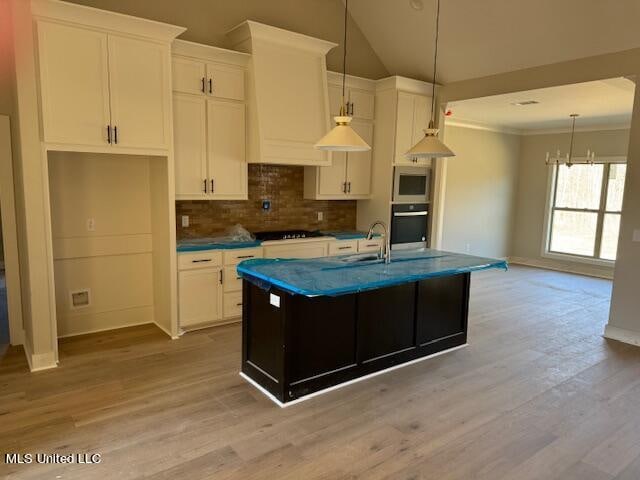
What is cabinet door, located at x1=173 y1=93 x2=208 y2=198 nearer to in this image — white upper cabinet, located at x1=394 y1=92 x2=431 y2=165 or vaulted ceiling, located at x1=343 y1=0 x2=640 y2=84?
white upper cabinet, located at x1=394 y1=92 x2=431 y2=165

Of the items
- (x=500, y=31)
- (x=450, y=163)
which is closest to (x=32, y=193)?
(x=500, y=31)

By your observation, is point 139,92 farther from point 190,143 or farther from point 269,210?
point 269,210

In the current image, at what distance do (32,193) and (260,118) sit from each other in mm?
2160

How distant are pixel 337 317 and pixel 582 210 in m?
7.05

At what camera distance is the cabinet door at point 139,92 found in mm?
3787

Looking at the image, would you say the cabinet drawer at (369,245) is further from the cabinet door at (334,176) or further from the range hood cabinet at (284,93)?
the range hood cabinet at (284,93)

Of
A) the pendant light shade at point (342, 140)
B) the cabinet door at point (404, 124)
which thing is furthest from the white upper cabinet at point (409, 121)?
the pendant light shade at point (342, 140)

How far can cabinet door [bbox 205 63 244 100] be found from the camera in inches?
176

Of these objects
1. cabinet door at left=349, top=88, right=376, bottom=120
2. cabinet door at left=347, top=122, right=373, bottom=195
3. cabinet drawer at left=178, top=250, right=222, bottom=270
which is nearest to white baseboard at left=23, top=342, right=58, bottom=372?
cabinet drawer at left=178, top=250, right=222, bottom=270

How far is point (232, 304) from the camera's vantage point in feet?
15.5

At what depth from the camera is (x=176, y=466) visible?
8.07 ft

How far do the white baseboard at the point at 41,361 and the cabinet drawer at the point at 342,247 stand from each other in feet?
9.84

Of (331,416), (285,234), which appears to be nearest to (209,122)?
(285,234)

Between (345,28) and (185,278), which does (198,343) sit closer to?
(185,278)
